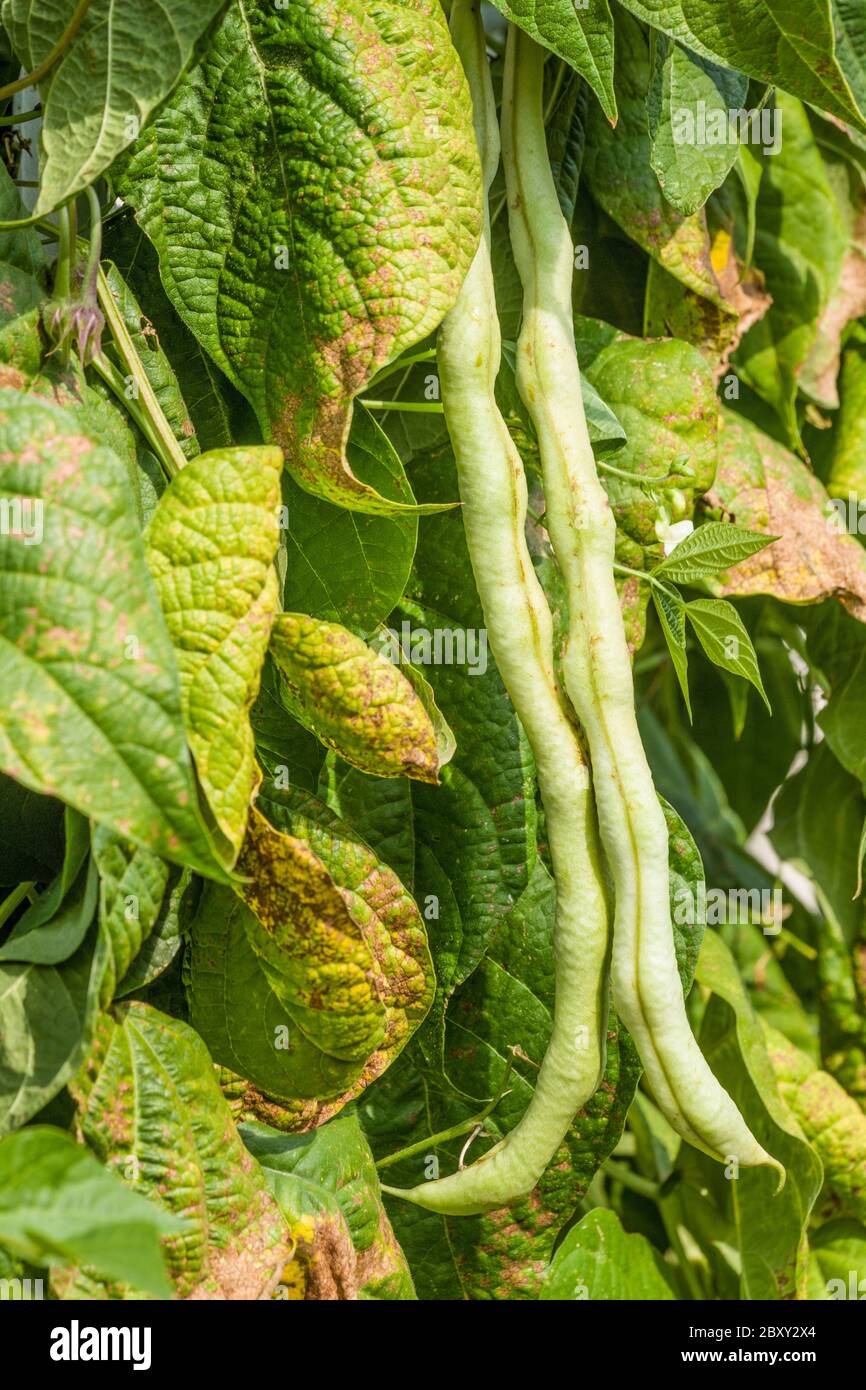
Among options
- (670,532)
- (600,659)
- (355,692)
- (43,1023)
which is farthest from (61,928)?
(670,532)

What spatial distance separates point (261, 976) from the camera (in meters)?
0.49

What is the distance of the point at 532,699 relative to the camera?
524mm

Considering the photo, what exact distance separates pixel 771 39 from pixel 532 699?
291 mm

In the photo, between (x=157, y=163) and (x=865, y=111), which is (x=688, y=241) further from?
(x=157, y=163)

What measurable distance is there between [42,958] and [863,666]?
2.03 ft

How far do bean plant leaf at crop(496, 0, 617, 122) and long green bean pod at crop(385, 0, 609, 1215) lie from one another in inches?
3.3

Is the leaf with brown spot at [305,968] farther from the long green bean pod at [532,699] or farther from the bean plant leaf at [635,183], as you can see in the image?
the bean plant leaf at [635,183]

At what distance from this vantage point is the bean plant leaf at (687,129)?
59 cm

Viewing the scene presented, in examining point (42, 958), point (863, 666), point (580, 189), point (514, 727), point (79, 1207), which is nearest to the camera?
point (79, 1207)

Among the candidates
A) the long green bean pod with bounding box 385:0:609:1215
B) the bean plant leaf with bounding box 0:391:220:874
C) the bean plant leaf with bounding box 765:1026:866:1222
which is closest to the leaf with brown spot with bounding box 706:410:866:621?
the long green bean pod with bounding box 385:0:609:1215

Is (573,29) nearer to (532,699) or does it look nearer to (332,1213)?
(532,699)

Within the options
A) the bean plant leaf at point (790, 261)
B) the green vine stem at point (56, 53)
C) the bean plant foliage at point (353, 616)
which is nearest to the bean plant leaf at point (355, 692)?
the bean plant foliage at point (353, 616)

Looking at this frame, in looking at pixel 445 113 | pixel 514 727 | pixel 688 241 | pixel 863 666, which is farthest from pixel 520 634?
pixel 863 666

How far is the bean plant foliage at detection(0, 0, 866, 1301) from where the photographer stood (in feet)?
1.30
